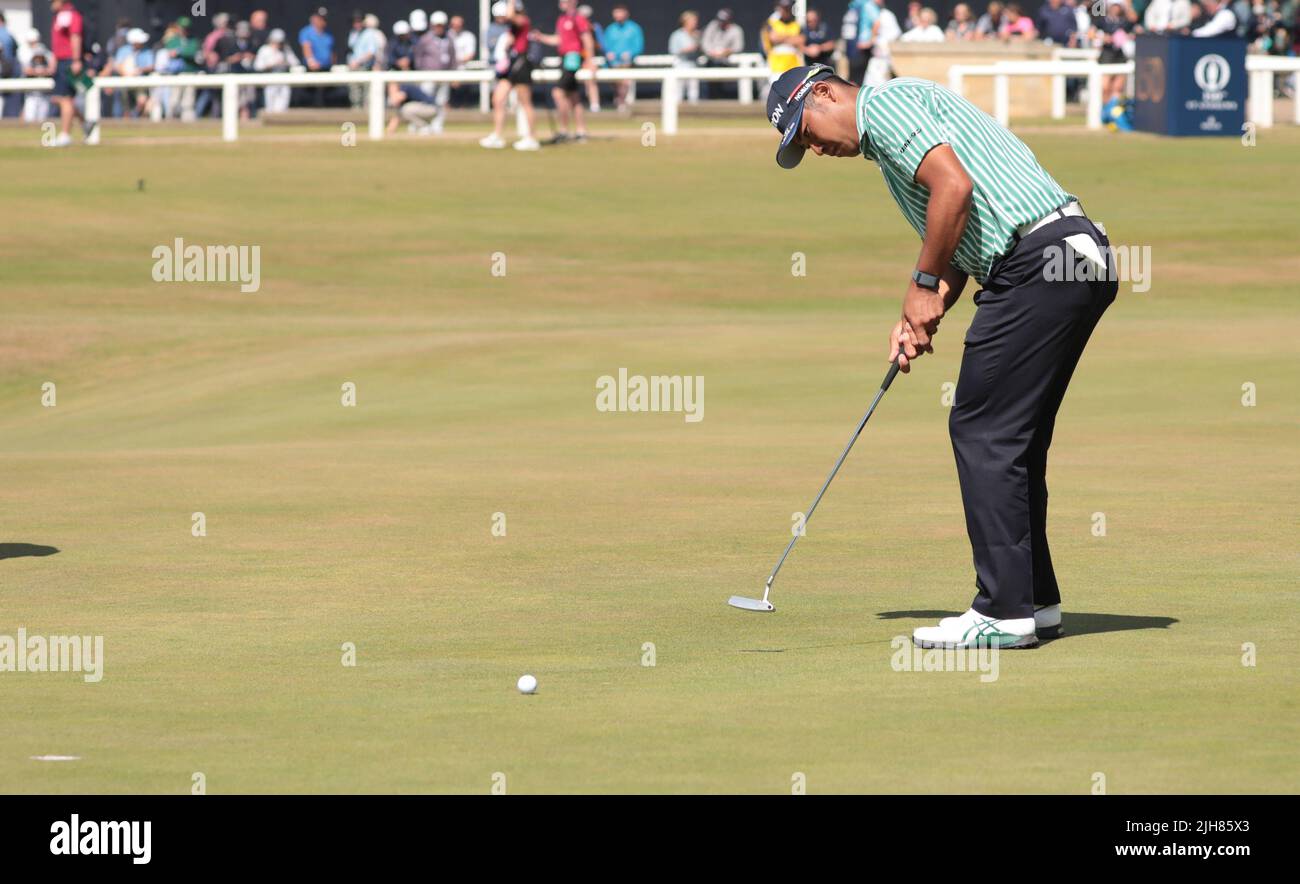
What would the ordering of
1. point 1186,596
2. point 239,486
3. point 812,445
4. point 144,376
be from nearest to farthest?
point 1186,596 < point 239,486 < point 812,445 < point 144,376

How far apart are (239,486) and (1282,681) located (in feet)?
25.2

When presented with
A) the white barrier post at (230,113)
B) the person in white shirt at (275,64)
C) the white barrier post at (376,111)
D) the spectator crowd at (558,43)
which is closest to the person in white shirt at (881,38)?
the spectator crowd at (558,43)

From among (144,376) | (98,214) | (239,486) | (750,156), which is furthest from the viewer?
(750,156)

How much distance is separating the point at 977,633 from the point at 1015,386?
894mm

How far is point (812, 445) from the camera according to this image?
1550cm

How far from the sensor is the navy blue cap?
792 centimetres

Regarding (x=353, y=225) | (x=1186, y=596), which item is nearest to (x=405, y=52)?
(x=353, y=225)

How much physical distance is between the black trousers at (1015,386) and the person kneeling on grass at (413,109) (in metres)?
32.5

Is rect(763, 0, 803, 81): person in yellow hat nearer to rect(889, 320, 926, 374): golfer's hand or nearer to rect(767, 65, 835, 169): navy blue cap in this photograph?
rect(767, 65, 835, 169): navy blue cap

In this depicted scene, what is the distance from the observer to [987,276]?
7832 millimetres

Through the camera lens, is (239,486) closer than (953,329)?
Yes

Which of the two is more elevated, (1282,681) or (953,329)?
(1282,681)

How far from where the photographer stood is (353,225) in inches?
1223

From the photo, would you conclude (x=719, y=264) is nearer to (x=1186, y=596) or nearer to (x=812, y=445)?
(x=812, y=445)
